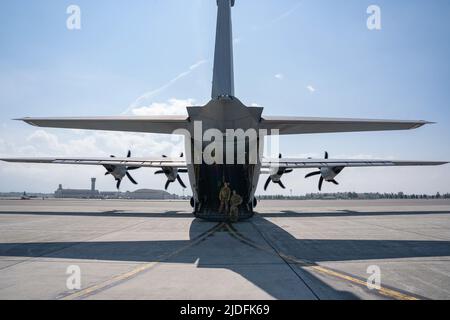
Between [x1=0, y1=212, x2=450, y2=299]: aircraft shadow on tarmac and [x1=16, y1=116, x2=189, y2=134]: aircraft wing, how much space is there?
412 cm

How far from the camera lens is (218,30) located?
47.8 feet

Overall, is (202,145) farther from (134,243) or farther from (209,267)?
(209,267)

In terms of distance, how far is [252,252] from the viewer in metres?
8.57

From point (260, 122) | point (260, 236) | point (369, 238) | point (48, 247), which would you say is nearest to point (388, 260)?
point (369, 238)

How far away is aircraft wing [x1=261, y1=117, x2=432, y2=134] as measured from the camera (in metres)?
11.0

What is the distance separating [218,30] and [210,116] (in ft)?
16.0

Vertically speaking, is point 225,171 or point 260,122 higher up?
point 260,122

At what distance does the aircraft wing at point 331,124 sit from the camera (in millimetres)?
10961

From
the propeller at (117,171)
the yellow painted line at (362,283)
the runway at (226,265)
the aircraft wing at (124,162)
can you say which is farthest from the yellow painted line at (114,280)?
the propeller at (117,171)

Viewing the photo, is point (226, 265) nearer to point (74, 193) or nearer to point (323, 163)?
point (323, 163)

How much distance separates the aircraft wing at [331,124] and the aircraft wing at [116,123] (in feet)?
11.9

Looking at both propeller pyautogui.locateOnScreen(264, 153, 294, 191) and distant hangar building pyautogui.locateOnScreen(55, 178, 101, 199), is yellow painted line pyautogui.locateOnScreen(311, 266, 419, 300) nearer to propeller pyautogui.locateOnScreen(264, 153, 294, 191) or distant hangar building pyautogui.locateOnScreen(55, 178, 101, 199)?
propeller pyautogui.locateOnScreen(264, 153, 294, 191)

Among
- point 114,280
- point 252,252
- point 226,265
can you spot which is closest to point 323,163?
point 252,252
